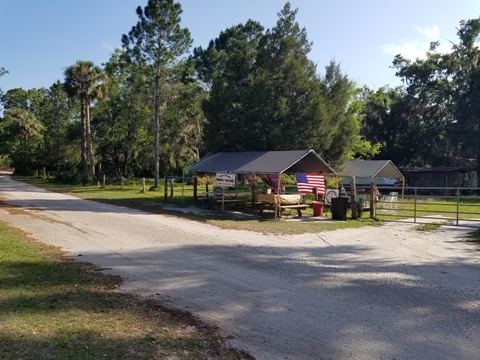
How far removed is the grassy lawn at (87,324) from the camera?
12.7 ft

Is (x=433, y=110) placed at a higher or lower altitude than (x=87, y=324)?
Result: higher

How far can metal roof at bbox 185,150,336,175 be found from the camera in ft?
57.2

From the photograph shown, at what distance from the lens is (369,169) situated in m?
30.2

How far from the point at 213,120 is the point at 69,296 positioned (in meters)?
22.3

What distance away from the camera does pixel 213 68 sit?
5062cm

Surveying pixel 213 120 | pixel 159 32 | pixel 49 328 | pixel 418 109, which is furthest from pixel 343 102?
pixel 49 328

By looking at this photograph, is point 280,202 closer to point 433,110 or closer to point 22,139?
point 433,110

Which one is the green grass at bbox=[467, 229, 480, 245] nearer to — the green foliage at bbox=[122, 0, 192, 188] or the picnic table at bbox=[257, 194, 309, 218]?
the picnic table at bbox=[257, 194, 309, 218]

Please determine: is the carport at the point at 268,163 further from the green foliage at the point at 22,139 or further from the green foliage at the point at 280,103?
the green foliage at the point at 22,139

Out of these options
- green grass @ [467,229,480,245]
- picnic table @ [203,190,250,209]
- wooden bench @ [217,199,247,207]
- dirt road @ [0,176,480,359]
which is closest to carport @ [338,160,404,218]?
picnic table @ [203,190,250,209]

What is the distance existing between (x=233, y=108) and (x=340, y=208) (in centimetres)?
1253

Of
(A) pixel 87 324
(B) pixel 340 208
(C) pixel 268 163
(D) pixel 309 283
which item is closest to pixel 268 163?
(C) pixel 268 163

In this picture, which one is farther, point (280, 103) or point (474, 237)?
point (280, 103)

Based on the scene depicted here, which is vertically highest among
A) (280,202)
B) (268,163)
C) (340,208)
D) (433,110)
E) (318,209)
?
(433,110)
